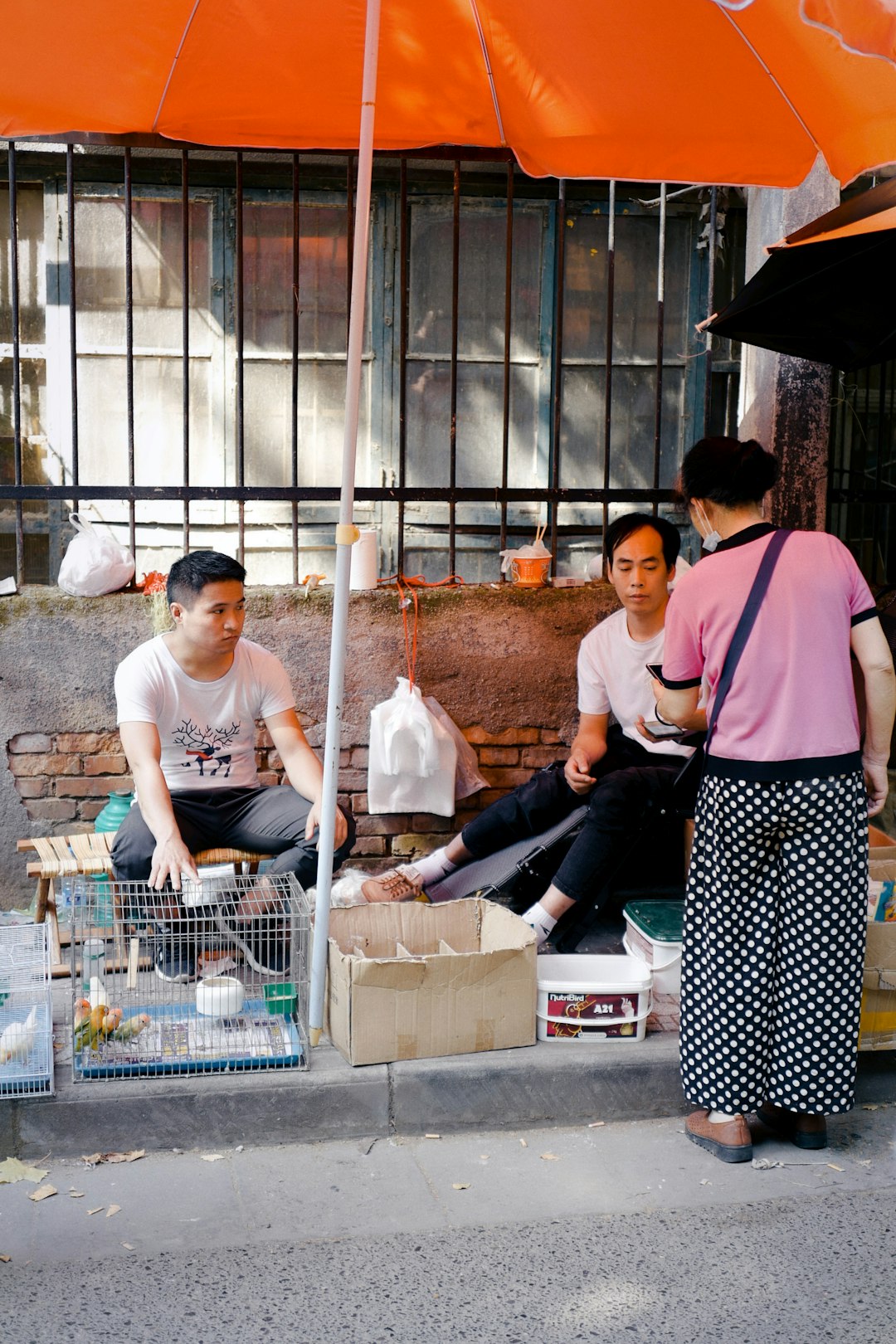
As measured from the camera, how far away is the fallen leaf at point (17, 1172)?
338 cm

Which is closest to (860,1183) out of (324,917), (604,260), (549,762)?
(324,917)

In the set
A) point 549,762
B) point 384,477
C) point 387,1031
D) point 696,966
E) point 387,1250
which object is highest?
point 384,477

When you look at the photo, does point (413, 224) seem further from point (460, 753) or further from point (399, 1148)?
point (399, 1148)

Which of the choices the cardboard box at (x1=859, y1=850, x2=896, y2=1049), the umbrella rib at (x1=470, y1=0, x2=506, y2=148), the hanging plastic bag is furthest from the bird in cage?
the umbrella rib at (x1=470, y1=0, x2=506, y2=148)

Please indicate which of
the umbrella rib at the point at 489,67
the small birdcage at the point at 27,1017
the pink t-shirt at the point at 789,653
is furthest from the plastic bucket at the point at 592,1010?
the umbrella rib at the point at 489,67

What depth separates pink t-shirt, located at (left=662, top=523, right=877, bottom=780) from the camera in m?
3.42

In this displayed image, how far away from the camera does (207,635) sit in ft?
14.5

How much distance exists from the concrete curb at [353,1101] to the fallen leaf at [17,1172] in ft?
0.16

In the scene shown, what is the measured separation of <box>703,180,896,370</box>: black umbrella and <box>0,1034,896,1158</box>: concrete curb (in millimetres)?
2359

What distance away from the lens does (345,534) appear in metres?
3.59

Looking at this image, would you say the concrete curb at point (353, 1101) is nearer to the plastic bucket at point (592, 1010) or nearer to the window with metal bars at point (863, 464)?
the plastic bucket at point (592, 1010)

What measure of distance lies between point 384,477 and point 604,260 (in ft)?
5.95

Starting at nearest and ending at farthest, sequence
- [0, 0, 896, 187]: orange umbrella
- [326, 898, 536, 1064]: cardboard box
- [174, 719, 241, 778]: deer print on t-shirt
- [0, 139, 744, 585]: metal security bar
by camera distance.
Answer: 1. [326, 898, 536, 1064]: cardboard box
2. [0, 0, 896, 187]: orange umbrella
3. [174, 719, 241, 778]: deer print on t-shirt
4. [0, 139, 744, 585]: metal security bar

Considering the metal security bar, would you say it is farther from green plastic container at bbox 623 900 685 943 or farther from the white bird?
the white bird
